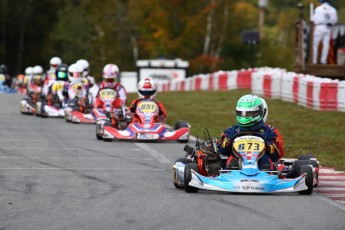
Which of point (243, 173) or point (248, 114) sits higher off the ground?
point (248, 114)

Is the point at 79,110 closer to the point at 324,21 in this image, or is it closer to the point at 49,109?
the point at 49,109

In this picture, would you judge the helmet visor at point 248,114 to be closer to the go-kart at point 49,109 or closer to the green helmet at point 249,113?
the green helmet at point 249,113

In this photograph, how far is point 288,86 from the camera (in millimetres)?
31688

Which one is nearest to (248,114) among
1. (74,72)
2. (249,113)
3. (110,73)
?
(249,113)

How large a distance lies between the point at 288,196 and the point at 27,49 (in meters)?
79.7

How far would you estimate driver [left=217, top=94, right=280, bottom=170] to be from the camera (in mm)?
13102

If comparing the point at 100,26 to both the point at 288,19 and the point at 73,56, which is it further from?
the point at 288,19

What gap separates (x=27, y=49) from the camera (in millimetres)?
90938

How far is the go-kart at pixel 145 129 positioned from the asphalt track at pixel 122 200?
6.81 ft

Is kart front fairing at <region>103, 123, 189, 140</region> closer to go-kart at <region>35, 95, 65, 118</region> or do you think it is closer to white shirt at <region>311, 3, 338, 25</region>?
go-kart at <region>35, 95, 65, 118</region>

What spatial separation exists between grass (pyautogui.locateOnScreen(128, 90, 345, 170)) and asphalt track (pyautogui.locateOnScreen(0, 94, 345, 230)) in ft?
8.41

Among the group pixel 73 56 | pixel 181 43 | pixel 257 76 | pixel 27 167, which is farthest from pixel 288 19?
pixel 27 167

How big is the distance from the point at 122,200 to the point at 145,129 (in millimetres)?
8343

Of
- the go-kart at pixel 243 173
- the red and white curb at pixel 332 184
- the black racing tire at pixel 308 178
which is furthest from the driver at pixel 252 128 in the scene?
the red and white curb at pixel 332 184
